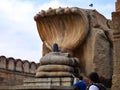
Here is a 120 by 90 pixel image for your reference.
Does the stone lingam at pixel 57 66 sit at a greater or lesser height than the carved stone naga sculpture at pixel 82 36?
lesser

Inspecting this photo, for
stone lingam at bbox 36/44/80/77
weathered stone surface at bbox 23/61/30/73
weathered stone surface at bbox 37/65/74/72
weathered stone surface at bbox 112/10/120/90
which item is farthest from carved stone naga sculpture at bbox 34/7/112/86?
weathered stone surface at bbox 23/61/30/73

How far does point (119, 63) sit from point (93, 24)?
544 centimetres

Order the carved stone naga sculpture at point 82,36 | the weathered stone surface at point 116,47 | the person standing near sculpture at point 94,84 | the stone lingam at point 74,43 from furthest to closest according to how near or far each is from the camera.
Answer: the carved stone naga sculpture at point 82,36 < the stone lingam at point 74,43 < the weathered stone surface at point 116,47 < the person standing near sculpture at point 94,84

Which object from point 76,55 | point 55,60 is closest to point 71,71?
point 55,60

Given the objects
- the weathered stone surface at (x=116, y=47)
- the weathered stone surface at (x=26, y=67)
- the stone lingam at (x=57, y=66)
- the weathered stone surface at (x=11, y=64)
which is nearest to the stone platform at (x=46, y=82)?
the stone lingam at (x=57, y=66)

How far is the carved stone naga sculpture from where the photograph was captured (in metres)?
13.2

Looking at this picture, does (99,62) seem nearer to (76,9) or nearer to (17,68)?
(76,9)

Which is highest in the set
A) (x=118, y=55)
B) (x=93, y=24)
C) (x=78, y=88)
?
(x=93, y=24)

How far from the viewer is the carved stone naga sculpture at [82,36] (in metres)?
13.2

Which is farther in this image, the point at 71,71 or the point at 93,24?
the point at 93,24

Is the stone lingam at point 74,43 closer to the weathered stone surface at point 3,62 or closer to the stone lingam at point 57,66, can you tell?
the stone lingam at point 57,66

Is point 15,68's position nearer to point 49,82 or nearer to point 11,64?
point 11,64

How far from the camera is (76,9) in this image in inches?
531

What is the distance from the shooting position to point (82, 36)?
44.2 ft
